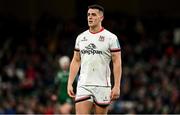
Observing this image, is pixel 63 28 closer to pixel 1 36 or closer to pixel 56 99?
pixel 1 36

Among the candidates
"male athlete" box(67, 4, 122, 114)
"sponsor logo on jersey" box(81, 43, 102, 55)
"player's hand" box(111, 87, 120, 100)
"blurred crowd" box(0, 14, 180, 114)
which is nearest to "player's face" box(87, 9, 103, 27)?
"male athlete" box(67, 4, 122, 114)

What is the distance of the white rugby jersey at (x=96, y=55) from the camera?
37.8ft

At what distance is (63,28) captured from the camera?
25.5 m

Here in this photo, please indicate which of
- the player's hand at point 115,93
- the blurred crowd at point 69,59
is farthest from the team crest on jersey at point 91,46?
the blurred crowd at point 69,59

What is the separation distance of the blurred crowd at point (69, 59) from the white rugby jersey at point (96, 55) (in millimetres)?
8314

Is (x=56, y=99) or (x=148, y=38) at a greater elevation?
(x=148, y=38)

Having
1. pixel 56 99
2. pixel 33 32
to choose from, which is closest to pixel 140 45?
pixel 33 32

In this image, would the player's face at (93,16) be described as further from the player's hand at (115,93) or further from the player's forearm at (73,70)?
the player's hand at (115,93)

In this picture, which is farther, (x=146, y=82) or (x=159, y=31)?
(x=159, y=31)

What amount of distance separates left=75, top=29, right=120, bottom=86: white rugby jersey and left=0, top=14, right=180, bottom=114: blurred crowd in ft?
27.3

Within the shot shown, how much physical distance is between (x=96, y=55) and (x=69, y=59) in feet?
31.2

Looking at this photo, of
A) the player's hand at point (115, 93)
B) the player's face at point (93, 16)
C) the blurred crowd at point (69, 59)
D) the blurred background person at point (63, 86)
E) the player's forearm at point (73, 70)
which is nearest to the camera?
the player's hand at point (115, 93)

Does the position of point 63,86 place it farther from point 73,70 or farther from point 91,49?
point 91,49

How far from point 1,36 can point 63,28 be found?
6.57ft
